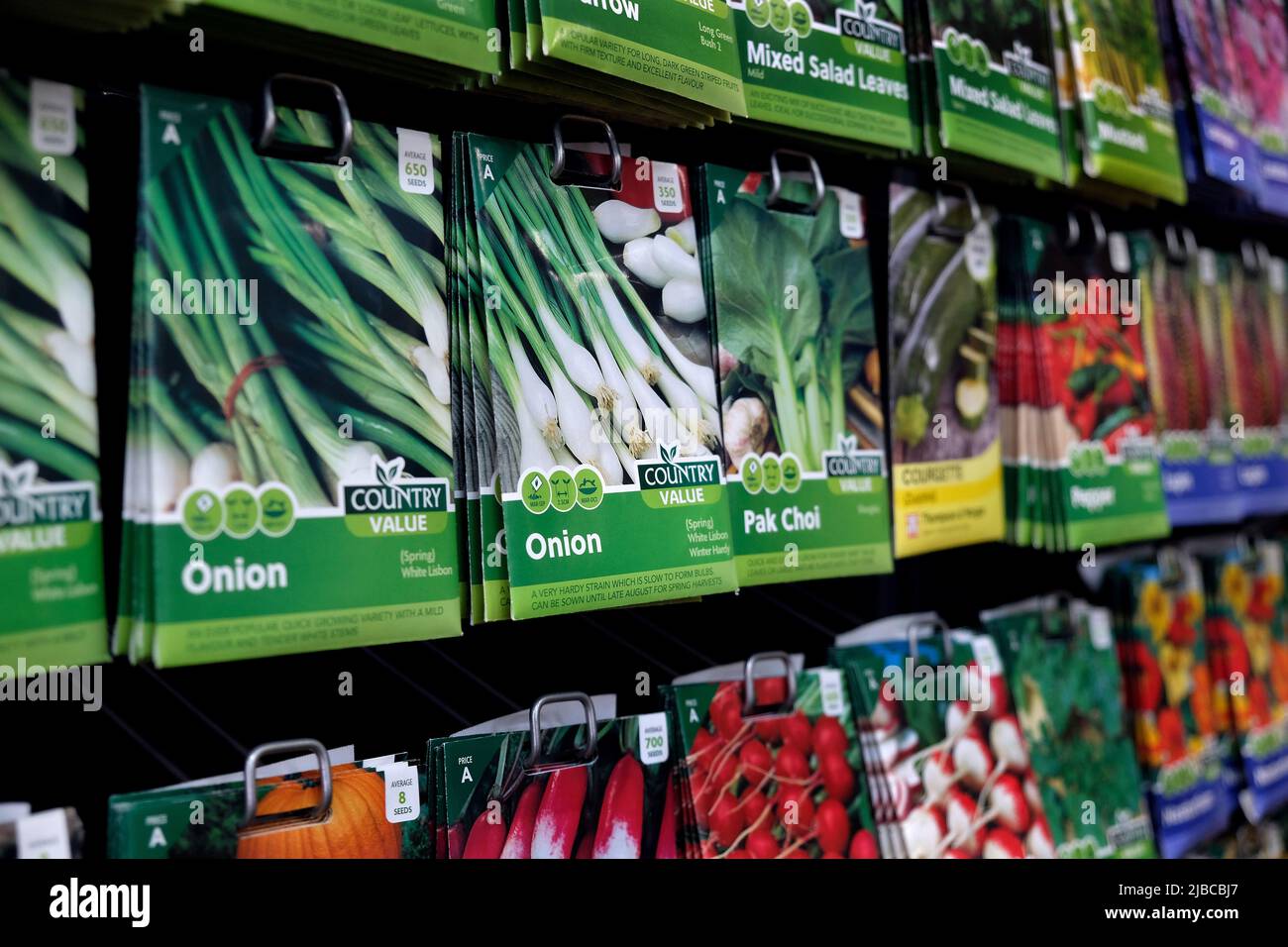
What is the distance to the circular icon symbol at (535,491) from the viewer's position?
4.15ft

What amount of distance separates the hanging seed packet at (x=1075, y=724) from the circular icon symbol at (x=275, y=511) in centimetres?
137

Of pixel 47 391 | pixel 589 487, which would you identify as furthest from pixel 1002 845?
pixel 47 391

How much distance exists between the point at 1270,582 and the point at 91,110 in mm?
2658

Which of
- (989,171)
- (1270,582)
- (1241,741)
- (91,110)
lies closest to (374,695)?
(91,110)

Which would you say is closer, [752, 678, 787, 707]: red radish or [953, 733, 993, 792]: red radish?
[752, 678, 787, 707]: red radish

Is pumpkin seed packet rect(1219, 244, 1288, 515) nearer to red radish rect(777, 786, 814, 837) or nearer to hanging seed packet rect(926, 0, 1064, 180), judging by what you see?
hanging seed packet rect(926, 0, 1064, 180)

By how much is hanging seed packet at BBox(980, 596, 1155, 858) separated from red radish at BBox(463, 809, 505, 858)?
105 cm

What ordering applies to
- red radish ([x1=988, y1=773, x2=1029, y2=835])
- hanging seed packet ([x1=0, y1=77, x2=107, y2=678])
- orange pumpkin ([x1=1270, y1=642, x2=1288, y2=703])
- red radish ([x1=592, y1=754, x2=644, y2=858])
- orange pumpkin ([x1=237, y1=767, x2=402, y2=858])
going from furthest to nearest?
orange pumpkin ([x1=1270, y1=642, x2=1288, y2=703])
red radish ([x1=988, y1=773, x2=1029, y2=835])
red radish ([x1=592, y1=754, x2=644, y2=858])
orange pumpkin ([x1=237, y1=767, x2=402, y2=858])
hanging seed packet ([x1=0, y1=77, x2=107, y2=678])

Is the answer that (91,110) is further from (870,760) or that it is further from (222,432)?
(870,760)

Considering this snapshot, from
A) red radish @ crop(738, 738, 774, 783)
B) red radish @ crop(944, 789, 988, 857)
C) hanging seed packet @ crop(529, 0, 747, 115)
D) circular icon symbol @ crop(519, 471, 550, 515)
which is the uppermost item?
hanging seed packet @ crop(529, 0, 747, 115)

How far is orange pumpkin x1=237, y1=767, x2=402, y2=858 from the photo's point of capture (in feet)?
3.88

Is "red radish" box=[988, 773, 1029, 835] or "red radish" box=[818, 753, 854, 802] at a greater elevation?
"red radish" box=[818, 753, 854, 802]

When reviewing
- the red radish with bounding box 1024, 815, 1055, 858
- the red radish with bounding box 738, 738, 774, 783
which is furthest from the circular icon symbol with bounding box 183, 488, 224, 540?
the red radish with bounding box 1024, 815, 1055, 858

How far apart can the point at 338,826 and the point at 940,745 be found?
3.35ft
